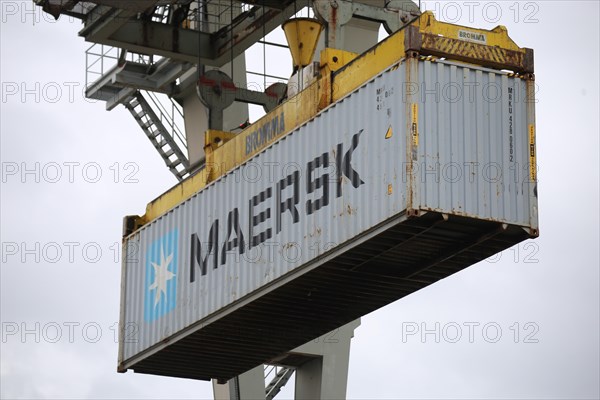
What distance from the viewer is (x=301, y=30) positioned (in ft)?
108

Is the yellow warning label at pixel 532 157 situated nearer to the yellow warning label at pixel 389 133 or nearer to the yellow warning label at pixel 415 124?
the yellow warning label at pixel 415 124

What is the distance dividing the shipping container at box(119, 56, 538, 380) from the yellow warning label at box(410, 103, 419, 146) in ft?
0.07

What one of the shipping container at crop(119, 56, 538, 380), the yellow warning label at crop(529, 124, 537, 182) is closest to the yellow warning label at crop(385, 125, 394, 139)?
the shipping container at crop(119, 56, 538, 380)

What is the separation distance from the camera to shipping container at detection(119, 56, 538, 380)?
91.0ft

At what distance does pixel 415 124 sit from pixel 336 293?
4669mm

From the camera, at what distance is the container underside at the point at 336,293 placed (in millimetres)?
28312

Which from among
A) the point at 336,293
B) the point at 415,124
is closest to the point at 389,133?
the point at 415,124

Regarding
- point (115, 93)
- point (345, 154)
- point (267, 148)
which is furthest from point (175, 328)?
point (115, 93)

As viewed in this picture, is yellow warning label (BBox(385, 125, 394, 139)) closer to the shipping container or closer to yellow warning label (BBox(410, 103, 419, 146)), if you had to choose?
the shipping container

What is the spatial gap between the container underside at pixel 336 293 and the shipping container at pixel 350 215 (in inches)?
1.4

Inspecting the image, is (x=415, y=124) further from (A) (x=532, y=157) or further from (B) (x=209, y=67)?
(B) (x=209, y=67)

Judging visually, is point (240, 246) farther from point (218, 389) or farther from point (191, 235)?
point (218, 389)

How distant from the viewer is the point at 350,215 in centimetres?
2877

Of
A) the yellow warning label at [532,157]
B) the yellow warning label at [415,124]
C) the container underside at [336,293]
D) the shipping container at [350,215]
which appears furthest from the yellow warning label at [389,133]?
the yellow warning label at [532,157]
